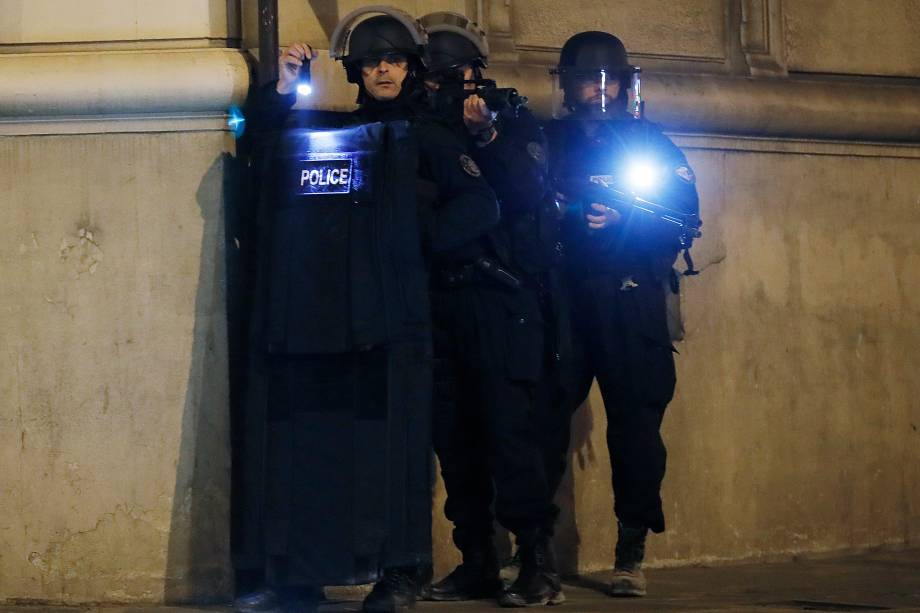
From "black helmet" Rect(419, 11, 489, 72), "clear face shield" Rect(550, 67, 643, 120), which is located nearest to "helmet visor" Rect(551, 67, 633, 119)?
"clear face shield" Rect(550, 67, 643, 120)

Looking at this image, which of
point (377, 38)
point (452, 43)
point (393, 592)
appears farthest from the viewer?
point (452, 43)

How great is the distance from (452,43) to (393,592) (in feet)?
5.65

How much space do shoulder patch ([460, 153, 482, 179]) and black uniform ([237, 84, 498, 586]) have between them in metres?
0.20

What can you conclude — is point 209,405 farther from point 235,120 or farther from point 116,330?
point 235,120

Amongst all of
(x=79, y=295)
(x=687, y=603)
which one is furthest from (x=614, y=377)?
(x=79, y=295)

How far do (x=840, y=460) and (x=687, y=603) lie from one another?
1.58m

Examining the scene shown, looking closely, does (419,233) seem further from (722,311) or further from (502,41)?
(722,311)

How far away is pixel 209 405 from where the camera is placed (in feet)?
18.5

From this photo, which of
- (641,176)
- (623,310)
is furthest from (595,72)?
(623,310)

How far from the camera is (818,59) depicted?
6777 mm

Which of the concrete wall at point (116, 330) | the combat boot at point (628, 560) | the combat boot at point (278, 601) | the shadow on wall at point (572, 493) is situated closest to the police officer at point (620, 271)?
the combat boot at point (628, 560)

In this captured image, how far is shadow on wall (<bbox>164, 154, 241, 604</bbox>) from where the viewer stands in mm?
5613

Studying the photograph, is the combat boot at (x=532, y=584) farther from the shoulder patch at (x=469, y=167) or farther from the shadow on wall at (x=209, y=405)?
the shoulder patch at (x=469, y=167)

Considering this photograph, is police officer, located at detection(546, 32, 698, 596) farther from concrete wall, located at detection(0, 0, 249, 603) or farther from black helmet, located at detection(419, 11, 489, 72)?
concrete wall, located at detection(0, 0, 249, 603)
